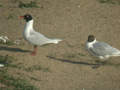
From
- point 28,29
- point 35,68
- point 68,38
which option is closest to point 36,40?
point 28,29

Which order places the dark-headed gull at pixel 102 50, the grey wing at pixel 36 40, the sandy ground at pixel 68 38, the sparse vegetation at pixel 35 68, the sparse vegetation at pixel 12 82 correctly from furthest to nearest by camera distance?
the grey wing at pixel 36 40, the dark-headed gull at pixel 102 50, the sparse vegetation at pixel 35 68, the sandy ground at pixel 68 38, the sparse vegetation at pixel 12 82

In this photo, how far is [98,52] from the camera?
30.3ft

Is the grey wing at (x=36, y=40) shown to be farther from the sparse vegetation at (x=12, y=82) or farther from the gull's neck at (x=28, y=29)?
the sparse vegetation at (x=12, y=82)

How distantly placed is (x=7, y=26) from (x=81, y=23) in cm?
257

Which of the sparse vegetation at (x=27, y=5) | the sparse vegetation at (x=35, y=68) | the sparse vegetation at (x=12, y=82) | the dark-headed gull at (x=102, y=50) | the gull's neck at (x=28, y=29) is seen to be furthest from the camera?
the sparse vegetation at (x=27, y=5)

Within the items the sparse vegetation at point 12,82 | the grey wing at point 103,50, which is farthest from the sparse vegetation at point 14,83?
the grey wing at point 103,50

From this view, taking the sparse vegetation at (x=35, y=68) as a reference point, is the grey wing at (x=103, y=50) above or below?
above

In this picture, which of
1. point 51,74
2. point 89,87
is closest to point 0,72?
point 51,74

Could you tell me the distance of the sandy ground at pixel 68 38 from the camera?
27.5 ft

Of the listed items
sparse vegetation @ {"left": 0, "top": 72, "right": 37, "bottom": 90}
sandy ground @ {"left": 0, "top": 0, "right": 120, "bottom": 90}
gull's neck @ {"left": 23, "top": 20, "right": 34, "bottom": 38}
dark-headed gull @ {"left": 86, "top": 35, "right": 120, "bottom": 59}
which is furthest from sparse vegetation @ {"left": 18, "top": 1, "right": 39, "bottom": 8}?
sparse vegetation @ {"left": 0, "top": 72, "right": 37, "bottom": 90}

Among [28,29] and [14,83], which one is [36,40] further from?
[14,83]

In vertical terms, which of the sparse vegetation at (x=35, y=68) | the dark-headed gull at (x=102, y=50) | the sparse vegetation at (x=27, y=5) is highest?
the sparse vegetation at (x=27, y=5)

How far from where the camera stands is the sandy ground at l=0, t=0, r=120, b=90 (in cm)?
838

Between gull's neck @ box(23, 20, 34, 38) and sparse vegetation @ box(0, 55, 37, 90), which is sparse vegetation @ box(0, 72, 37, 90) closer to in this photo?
sparse vegetation @ box(0, 55, 37, 90)
